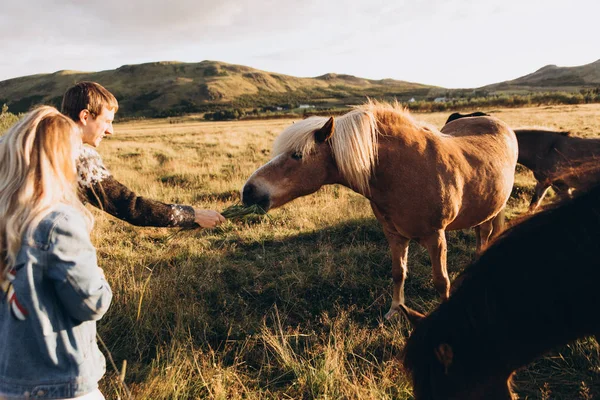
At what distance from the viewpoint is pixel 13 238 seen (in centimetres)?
141

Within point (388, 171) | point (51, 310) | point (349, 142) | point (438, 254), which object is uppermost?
point (349, 142)

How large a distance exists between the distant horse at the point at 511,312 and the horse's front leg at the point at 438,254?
183 centimetres

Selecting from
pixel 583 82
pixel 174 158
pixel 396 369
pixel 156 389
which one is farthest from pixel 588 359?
pixel 583 82

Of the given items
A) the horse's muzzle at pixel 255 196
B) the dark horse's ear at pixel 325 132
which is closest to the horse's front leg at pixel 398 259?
the dark horse's ear at pixel 325 132

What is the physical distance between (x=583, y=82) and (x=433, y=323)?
10316cm

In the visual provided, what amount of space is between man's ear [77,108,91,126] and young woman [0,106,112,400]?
0.68 meters

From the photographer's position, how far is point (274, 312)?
3.84 metres

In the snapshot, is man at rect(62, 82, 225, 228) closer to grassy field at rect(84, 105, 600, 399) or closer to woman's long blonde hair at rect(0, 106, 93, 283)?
woman's long blonde hair at rect(0, 106, 93, 283)

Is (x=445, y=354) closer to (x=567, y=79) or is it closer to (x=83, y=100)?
(x=83, y=100)

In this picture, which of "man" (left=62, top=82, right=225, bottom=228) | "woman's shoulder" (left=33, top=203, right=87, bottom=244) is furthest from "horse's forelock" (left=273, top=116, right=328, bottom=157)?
"woman's shoulder" (left=33, top=203, right=87, bottom=244)

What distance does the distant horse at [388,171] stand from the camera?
121 inches

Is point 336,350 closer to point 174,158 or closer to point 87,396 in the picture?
point 87,396

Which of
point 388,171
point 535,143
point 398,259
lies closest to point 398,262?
point 398,259

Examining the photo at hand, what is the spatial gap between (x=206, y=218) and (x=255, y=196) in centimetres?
46
